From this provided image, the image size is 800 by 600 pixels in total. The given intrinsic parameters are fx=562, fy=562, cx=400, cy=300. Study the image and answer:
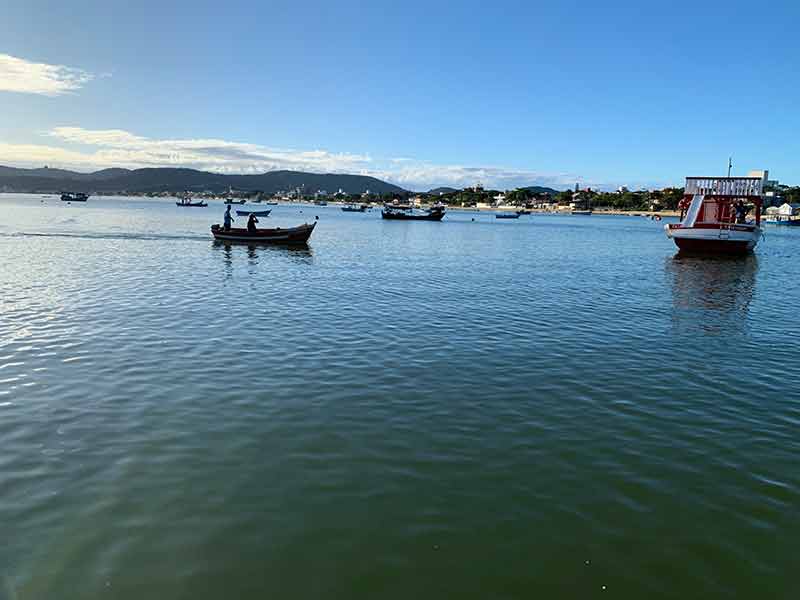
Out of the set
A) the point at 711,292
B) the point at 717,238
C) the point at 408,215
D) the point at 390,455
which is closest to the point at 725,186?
the point at 717,238

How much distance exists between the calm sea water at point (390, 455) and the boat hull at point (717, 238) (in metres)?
35.9

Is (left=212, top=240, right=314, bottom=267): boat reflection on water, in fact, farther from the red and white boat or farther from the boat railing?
the boat railing

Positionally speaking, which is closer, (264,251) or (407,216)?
(264,251)

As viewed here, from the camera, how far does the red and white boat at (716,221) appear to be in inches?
2196

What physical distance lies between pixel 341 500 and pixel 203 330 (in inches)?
504

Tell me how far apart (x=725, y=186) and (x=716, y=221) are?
428 cm

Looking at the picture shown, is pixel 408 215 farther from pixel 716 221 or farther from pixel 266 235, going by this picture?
pixel 266 235

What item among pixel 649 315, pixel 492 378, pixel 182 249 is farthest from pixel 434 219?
pixel 492 378

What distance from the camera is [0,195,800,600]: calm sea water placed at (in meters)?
7.31

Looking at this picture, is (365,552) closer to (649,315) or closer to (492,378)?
(492,378)

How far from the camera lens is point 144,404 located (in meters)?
12.6

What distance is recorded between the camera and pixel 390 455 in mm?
10492

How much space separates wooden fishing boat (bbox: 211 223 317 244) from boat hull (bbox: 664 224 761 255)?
122 feet

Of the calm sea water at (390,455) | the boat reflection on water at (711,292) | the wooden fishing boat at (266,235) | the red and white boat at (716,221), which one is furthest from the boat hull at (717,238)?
the wooden fishing boat at (266,235)
